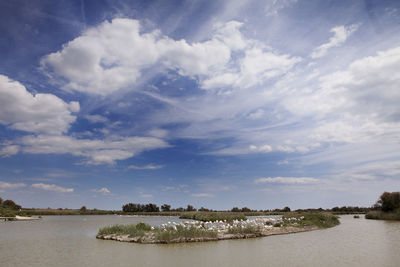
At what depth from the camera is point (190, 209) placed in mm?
100312

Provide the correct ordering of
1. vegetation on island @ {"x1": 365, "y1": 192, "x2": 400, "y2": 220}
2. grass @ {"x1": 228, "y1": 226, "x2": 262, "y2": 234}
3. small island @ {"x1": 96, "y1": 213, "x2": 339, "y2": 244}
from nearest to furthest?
small island @ {"x1": 96, "y1": 213, "x2": 339, "y2": 244}, grass @ {"x1": 228, "y1": 226, "x2": 262, "y2": 234}, vegetation on island @ {"x1": 365, "y1": 192, "x2": 400, "y2": 220}

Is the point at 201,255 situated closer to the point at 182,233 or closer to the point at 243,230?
the point at 182,233

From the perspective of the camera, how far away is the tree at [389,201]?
153 feet

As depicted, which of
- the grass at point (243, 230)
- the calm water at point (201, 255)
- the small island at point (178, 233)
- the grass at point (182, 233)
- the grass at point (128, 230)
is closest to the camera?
the calm water at point (201, 255)

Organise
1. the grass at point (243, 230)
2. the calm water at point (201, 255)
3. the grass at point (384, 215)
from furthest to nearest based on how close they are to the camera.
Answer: the grass at point (384, 215)
the grass at point (243, 230)
the calm water at point (201, 255)

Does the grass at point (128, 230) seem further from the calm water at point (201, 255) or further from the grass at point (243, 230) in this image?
the grass at point (243, 230)

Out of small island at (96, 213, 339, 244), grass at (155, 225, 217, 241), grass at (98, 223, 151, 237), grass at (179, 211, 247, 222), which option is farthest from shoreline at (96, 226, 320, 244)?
grass at (179, 211, 247, 222)

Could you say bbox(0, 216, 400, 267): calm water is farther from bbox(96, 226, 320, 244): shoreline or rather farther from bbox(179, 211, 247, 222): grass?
bbox(179, 211, 247, 222): grass

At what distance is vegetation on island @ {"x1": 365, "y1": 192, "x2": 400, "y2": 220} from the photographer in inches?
1818

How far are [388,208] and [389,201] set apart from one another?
138cm

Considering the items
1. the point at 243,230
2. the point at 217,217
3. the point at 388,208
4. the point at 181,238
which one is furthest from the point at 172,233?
the point at 388,208

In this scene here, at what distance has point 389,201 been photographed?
157 feet

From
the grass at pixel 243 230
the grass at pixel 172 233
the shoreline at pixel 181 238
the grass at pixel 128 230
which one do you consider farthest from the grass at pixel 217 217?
the grass at pixel 172 233

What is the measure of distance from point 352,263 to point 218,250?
280 inches
